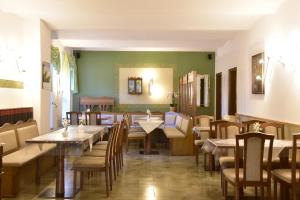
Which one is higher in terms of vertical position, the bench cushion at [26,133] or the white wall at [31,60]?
the white wall at [31,60]

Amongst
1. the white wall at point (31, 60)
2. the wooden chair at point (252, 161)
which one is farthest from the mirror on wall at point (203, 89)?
the wooden chair at point (252, 161)

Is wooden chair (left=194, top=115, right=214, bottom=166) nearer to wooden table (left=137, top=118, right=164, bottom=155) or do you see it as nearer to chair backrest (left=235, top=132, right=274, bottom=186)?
wooden table (left=137, top=118, right=164, bottom=155)

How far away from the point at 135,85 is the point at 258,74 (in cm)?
592

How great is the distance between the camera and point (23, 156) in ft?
16.7

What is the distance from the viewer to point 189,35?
8125mm

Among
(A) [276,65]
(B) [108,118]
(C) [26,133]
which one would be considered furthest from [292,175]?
(B) [108,118]

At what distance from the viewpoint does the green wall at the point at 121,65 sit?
1214cm

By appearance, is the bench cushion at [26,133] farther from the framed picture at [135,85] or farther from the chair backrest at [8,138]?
the framed picture at [135,85]

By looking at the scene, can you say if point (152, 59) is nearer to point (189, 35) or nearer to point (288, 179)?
point (189, 35)

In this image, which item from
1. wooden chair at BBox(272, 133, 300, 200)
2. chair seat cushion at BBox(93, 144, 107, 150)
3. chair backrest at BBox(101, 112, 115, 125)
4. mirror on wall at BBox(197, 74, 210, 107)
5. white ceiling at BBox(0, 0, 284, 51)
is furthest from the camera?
mirror on wall at BBox(197, 74, 210, 107)

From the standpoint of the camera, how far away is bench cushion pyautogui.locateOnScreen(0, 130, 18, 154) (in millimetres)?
5246

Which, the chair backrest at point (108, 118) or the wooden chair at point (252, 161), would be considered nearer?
the wooden chair at point (252, 161)

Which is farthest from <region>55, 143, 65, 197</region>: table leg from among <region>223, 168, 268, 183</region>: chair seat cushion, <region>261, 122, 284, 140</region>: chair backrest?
<region>261, 122, 284, 140</region>: chair backrest

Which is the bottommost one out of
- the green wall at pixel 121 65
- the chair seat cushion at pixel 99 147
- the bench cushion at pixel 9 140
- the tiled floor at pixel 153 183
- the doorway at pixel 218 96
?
the tiled floor at pixel 153 183
